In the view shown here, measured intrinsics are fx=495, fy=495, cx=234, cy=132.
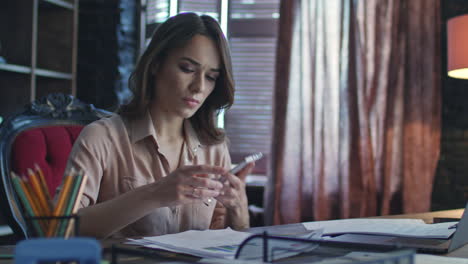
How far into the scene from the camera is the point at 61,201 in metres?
0.52

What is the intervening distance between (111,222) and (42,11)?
→ 2.03 m

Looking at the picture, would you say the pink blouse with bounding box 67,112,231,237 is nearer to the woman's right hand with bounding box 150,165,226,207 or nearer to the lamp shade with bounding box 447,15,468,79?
the woman's right hand with bounding box 150,165,226,207

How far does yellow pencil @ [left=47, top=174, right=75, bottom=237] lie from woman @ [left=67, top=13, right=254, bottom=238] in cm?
67

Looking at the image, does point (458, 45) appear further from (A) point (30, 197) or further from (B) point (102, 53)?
(A) point (30, 197)

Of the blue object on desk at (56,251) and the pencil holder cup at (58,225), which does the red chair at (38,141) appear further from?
the blue object on desk at (56,251)

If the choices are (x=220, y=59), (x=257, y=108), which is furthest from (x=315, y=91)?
(x=220, y=59)

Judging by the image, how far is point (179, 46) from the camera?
1.44 meters

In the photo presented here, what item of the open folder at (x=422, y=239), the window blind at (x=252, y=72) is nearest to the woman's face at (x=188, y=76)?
the open folder at (x=422, y=239)

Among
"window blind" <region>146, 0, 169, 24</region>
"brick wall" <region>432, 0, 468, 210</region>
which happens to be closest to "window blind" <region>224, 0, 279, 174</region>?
"window blind" <region>146, 0, 169, 24</region>

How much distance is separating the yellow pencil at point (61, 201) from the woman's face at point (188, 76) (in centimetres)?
89

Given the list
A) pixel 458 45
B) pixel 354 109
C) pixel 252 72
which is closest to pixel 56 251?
pixel 458 45

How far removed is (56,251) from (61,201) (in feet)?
0.55

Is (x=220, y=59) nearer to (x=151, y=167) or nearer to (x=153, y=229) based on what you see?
(x=151, y=167)

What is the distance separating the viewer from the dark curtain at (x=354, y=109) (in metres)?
2.60
